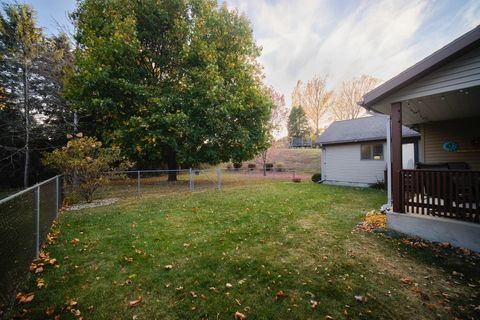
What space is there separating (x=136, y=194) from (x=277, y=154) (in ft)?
83.8

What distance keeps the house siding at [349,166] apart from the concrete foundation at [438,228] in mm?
9075

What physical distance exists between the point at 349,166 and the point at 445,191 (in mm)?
10268

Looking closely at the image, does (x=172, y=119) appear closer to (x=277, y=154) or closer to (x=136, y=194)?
(x=136, y=194)

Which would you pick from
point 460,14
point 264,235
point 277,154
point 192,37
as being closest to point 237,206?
point 264,235

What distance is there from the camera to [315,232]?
5410 millimetres

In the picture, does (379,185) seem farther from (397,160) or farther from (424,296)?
(424,296)

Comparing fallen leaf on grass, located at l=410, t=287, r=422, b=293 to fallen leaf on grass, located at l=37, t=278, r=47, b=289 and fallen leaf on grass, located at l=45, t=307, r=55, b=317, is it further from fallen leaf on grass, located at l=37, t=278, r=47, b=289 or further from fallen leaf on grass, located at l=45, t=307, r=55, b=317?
fallen leaf on grass, located at l=37, t=278, r=47, b=289

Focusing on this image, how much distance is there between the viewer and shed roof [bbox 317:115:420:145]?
13.1 m

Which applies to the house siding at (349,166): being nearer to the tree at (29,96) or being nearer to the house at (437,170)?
the house at (437,170)

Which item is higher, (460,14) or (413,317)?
(460,14)

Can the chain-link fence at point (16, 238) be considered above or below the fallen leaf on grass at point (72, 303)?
above

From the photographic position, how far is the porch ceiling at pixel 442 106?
5.79 m

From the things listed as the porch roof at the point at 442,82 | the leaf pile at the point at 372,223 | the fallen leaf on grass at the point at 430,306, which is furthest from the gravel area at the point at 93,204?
the porch roof at the point at 442,82

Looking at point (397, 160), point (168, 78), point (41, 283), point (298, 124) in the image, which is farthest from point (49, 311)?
point (298, 124)
